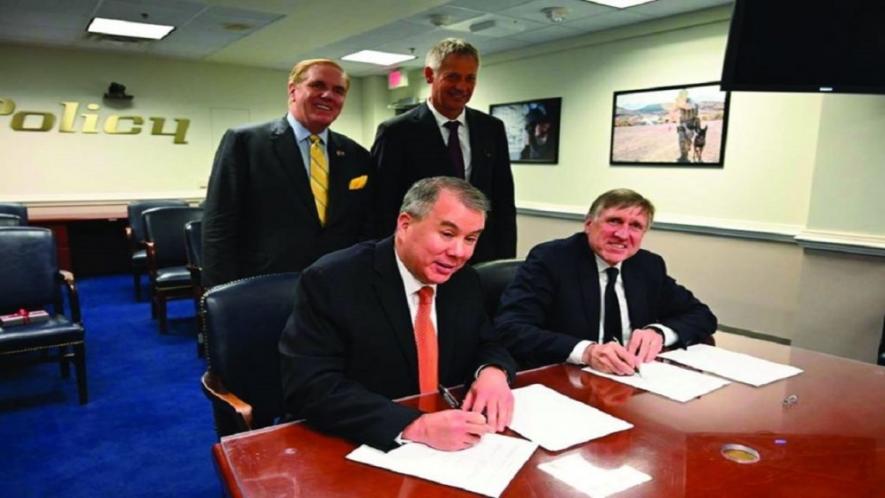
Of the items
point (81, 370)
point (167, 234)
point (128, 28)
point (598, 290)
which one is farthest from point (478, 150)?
point (128, 28)

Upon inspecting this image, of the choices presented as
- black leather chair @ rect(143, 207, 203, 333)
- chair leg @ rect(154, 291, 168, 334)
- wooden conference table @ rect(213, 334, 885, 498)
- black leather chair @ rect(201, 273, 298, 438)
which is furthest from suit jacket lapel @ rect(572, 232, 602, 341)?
chair leg @ rect(154, 291, 168, 334)

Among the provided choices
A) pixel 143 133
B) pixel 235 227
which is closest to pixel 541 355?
pixel 235 227

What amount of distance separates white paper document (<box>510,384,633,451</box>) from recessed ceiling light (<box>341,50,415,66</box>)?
598 centimetres

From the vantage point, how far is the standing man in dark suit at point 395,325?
4.12 feet

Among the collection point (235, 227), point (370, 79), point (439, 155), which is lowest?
point (235, 227)

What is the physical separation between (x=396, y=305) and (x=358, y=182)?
107 cm

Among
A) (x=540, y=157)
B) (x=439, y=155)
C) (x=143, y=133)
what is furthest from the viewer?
(x=143, y=133)

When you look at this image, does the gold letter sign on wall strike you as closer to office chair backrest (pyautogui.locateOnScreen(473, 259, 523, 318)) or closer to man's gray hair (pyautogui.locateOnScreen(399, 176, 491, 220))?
office chair backrest (pyautogui.locateOnScreen(473, 259, 523, 318))

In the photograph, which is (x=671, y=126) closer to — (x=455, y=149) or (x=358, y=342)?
(x=455, y=149)

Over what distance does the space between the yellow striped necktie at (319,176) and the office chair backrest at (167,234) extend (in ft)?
9.48

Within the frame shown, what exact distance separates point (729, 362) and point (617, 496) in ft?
2.98

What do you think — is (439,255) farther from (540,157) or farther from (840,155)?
(540,157)

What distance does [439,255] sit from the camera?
4.48 ft

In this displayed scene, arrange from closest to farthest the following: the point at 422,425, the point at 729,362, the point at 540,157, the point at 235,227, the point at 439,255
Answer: the point at 422,425 → the point at 439,255 → the point at 729,362 → the point at 235,227 → the point at 540,157
